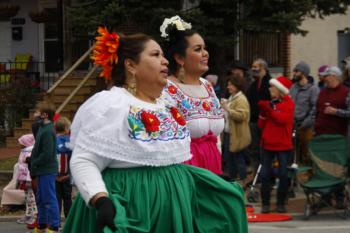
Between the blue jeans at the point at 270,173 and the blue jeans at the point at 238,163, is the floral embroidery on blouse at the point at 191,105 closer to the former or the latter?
the blue jeans at the point at 270,173

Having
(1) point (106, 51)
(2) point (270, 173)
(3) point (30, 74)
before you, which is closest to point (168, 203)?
(1) point (106, 51)

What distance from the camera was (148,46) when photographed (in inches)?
206

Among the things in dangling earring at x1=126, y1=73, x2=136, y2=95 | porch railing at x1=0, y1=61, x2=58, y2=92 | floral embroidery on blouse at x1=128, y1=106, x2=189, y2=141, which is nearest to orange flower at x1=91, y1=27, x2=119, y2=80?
dangling earring at x1=126, y1=73, x2=136, y2=95

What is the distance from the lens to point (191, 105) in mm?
6898

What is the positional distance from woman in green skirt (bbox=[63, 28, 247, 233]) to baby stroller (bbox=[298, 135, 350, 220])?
6.30m

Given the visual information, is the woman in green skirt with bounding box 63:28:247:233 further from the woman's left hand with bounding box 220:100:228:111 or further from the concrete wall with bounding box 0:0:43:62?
the concrete wall with bounding box 0:0:43:62

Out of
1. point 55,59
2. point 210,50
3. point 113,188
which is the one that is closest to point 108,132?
point 113,188

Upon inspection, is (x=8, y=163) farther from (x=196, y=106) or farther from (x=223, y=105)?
(x=196, y=106)

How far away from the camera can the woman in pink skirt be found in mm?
6859

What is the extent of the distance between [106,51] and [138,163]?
724 mm

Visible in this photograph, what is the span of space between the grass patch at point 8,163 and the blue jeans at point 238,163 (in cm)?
422

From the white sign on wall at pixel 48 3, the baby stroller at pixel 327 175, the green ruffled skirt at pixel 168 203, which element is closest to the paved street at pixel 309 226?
the baby stroller at pixel 327 175

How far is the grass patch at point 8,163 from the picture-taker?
15.4 meters

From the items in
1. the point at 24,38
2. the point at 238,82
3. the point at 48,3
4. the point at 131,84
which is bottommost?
the point at 238,82
